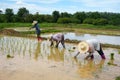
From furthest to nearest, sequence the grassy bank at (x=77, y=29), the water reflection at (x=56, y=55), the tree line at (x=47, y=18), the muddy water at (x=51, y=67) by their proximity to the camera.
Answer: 1. the tree line at (x=47, y=18)
2. the grassy bank at (x=77, y=29)
3. the water reflection at (x=56, y=55)
4. the muddy water at (x=51, y=67)

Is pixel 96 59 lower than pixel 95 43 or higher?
lower

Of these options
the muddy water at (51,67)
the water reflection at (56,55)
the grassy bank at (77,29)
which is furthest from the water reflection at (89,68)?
the grassy bank at (77,29)

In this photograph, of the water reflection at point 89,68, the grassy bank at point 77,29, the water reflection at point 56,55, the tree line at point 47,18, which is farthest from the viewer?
the tree line at point 47,18

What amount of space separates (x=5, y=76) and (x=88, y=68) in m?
3.30

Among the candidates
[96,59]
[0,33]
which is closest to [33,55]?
[96,59]

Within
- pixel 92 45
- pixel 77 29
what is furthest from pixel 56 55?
pixel 77 29

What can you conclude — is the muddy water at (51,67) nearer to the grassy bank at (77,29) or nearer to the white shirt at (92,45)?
the white shirt at (92,45)

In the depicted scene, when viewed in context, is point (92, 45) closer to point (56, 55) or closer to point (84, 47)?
point (84, 47)

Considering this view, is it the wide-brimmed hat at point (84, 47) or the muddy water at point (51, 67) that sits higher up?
the wide-brimmed hat at point (84, 47)

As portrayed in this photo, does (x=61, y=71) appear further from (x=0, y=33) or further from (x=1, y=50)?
(x=0, y=33)

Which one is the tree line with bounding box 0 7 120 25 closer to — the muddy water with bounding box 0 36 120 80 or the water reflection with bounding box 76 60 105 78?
the muddy water with bounding box 0 36 120 80

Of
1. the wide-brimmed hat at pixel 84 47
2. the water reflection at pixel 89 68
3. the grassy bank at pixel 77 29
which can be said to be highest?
the wide-brimmed hat at pixel 84 47

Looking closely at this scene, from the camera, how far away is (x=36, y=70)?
905 centimetres

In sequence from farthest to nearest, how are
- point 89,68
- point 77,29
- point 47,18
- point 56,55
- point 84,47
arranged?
point 47,18 → point 77,29 → point 56,55 → point 84,47 → point 89,68
